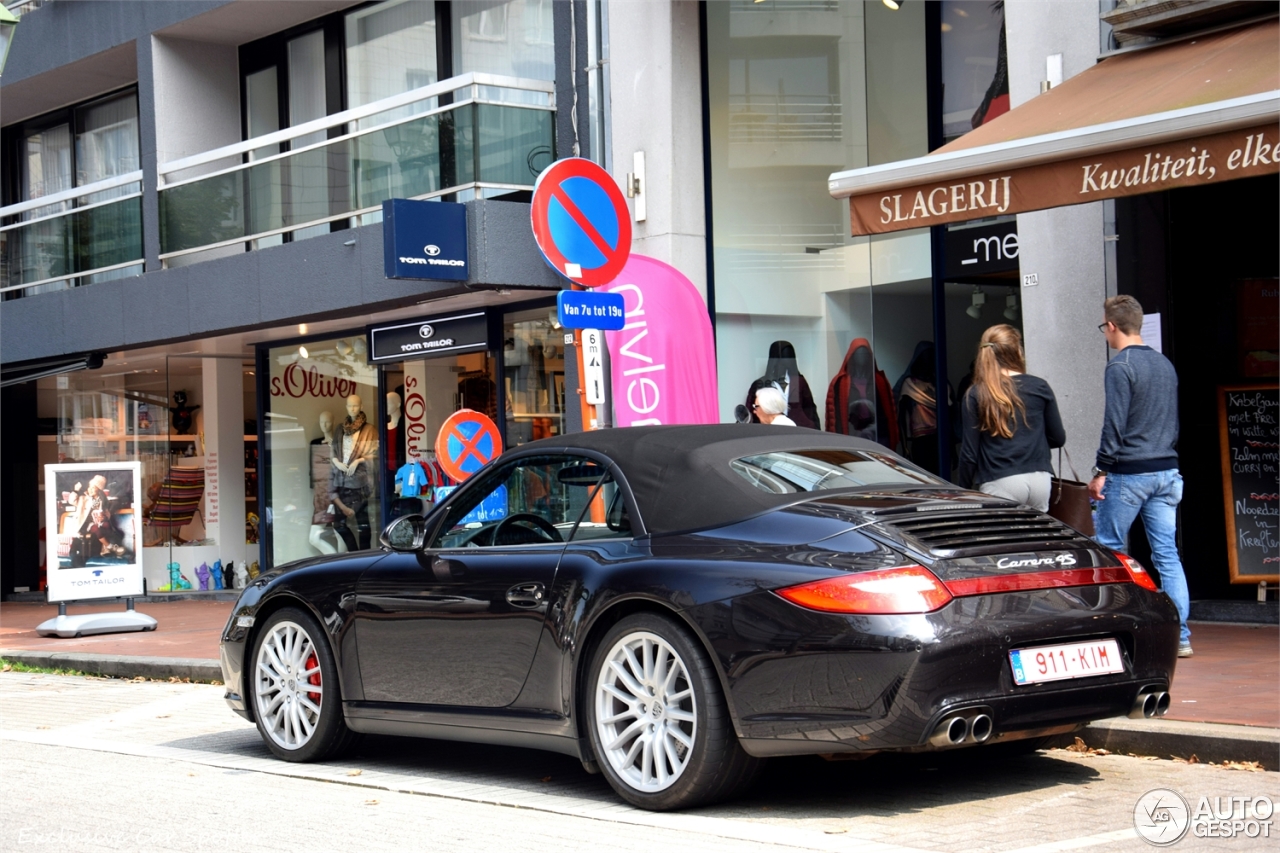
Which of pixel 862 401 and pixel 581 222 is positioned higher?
pixel 581 222

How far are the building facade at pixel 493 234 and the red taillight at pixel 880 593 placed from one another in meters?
5.72

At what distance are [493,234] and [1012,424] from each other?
22.7 ft

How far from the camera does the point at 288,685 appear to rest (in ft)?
24.9

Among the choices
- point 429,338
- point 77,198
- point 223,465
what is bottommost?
point 223,465

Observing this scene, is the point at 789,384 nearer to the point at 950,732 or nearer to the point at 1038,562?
the point at 1038,562

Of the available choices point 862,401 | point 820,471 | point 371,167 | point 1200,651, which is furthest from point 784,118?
point 820,471

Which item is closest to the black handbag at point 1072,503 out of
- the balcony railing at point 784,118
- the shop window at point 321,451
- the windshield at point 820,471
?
the windshield at point 820,471

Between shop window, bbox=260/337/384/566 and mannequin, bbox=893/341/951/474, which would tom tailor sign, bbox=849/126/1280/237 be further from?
shop window, bbox=260/337/384/566

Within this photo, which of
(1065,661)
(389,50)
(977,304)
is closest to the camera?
(1065,661)

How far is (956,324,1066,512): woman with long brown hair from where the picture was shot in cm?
866

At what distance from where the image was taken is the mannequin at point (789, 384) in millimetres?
14195

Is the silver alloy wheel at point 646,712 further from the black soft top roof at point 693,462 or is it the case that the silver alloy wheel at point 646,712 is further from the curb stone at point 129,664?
the curb stone at point 129,664

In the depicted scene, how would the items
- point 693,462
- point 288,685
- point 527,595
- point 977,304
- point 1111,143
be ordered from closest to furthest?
1. point 693,462
2. point 527,595
3. point 288,685
4. point 1111,143
5. point 977,304
